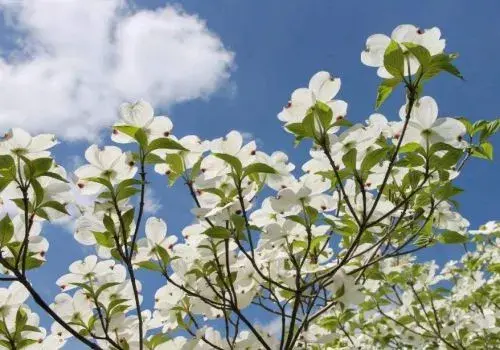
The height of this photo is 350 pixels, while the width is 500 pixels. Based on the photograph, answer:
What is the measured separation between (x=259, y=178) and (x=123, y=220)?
1.25 feet

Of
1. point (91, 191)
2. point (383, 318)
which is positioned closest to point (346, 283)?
point (91, 191)

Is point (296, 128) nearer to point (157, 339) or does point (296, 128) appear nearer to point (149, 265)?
point (149, 265)

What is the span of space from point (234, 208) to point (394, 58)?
54 centimetres

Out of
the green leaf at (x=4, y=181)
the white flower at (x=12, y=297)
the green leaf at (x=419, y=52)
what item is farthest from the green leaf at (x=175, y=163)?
the green leaf at (x=419, y=52)

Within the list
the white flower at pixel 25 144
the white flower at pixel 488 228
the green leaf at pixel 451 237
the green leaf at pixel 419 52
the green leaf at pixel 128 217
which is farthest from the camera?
the white flower at pixel 488 228

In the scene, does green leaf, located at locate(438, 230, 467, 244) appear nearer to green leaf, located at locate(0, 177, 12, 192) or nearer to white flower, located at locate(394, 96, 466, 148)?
white flower, located at locate(394, 96, 466, 148)

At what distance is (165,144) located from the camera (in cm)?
144

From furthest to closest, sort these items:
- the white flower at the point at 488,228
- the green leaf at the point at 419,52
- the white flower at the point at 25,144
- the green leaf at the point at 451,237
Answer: the white flower at the point at 488,228 → the green leaf at the point at 451,237 → the white flower at the point at 25,144 → the green leaf at the point at 419,52

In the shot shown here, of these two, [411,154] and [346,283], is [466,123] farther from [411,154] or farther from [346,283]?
[346,283]

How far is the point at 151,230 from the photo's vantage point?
1690mm

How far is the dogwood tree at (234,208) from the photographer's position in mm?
1418

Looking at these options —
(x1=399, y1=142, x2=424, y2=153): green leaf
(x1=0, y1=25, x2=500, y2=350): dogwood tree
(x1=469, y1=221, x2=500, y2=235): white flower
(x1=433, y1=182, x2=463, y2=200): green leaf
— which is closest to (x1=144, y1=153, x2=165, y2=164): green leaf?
(x1=0, y1=25, x2=500, y2=350): dogwood tree

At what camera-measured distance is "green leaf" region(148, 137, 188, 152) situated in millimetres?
1431

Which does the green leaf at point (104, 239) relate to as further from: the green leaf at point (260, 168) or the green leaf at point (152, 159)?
the green leaf at point (260, 168)
